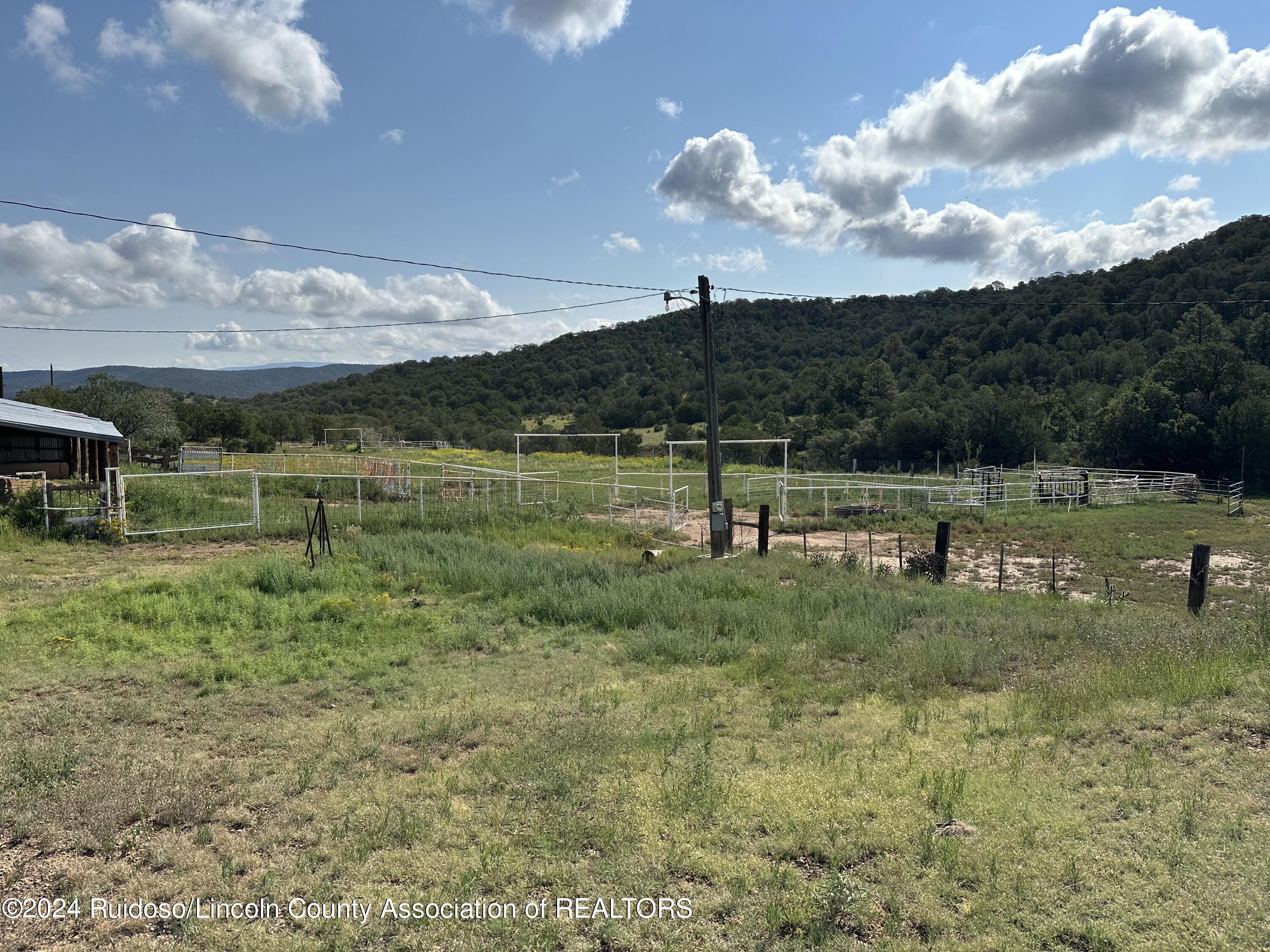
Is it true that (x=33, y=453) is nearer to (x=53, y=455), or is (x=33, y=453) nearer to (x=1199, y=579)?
(x=53, y=455)

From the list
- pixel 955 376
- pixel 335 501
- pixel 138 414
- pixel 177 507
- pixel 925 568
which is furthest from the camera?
pixel 955 376

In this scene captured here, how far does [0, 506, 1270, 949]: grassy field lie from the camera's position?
3711 millimetres

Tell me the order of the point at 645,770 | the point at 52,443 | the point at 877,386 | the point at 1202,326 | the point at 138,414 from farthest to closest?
the point at 877,386, the point at 1202,326, the point at 138,414, the point at 52,443, the point at 645,770

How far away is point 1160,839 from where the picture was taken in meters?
4.17

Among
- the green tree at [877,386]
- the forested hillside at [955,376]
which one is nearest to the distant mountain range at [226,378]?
the forested hillside at [955,376]

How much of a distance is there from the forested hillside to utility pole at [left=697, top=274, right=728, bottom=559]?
0.87 metres

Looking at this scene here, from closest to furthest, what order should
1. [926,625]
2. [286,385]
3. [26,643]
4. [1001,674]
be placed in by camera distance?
[1001,674], [26,643], [926,625], [286,385]

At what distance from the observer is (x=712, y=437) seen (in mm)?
15953

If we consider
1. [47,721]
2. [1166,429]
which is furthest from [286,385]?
[47,721]

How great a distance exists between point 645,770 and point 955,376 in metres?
69.2

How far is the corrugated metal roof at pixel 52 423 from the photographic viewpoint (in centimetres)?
1762

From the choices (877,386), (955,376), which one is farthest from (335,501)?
(955,376)

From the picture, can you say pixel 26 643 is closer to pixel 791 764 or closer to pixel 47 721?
pixel 47 721

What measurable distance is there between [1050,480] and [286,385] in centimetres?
→ 17584
